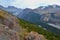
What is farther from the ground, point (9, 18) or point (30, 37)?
point (9, 18)

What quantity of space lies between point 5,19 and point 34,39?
4.04m

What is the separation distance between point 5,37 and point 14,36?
133 centimetres

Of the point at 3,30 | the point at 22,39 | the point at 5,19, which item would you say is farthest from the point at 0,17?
the point at 3,30

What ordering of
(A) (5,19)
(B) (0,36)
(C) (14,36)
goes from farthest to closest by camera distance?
1. (A) (5,19)
2. (C) (14,36)
3. (B) (0,36)

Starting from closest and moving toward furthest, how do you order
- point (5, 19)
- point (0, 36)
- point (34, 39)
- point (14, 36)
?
point (0, 36) < point (14, 36) < point (5, 19) < point (34, 39)

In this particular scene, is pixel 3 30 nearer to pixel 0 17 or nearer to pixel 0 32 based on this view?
pixel 0 32

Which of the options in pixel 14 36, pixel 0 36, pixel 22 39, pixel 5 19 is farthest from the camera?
pixel 5 19

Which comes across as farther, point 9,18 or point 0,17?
point 9,18

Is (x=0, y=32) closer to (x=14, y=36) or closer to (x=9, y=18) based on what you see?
(x=14, y=36)

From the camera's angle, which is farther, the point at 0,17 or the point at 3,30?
the point at 0,17

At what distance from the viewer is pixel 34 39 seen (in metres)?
22.6

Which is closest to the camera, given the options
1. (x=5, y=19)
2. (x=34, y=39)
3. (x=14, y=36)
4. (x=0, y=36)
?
(x=0, y=36)

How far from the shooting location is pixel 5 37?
15711mm

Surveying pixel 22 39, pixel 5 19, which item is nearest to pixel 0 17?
pixel 5 19
